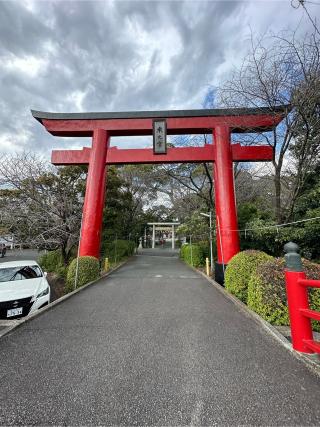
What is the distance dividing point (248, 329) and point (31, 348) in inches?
118

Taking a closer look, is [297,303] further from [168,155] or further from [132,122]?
[132,122]

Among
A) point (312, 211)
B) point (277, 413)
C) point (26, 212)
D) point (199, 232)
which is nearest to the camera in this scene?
point (277, 413)

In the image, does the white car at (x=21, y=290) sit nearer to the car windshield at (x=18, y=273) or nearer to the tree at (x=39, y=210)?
the car windshield at (x=18, y=273)

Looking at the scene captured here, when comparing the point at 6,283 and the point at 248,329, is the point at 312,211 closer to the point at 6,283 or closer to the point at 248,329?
the point at 248,329

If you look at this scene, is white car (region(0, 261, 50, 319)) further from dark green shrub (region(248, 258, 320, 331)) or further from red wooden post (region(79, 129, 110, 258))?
dark green shrub (region(248, 258, 320, 331))

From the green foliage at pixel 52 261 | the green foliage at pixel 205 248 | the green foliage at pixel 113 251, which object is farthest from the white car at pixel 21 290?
the green foliage at pixel 205 248

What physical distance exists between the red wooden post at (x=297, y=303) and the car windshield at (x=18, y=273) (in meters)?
6.11

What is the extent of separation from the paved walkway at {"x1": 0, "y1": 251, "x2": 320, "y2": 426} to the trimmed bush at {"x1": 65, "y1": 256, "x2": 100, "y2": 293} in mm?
3563

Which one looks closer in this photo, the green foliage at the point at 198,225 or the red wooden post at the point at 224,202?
the red wooden post at the point at 224,202

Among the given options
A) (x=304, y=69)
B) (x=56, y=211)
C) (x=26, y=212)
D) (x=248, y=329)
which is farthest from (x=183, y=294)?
(x=26, y=212)

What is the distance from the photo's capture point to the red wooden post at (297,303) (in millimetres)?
2412

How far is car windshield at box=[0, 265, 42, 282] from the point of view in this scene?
5704 millimetres

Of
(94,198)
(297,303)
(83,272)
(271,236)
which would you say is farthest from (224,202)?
(297,303)

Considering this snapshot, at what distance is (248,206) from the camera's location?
10914mm
